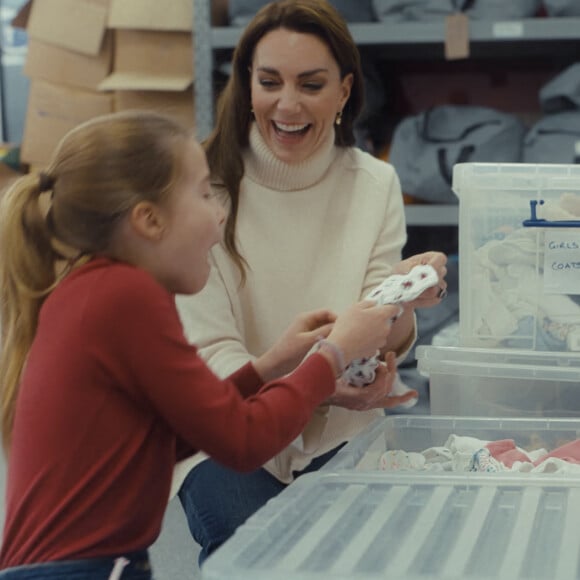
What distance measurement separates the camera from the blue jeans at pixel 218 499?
1.71 meters

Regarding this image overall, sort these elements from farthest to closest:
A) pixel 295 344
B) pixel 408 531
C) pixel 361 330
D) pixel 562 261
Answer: pixel 562 261, pixel 295 344, pixel 361 330, pixel 408 531

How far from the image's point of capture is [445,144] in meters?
3.11

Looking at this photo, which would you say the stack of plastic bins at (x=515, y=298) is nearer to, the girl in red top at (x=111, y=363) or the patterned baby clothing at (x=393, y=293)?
the patterned baby clothing at (x=393, y=293)

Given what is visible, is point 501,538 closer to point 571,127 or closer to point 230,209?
point 230,209

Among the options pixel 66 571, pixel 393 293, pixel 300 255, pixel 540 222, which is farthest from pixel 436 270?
pixel 66 571

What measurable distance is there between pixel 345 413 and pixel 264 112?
1.84 feet

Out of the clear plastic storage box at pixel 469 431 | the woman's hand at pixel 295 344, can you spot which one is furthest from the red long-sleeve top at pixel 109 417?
the clear plastic storage box at pixel 469 431

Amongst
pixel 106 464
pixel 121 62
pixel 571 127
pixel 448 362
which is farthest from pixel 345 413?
pixel 121 62

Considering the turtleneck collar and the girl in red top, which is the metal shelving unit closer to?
the turtleneck collar

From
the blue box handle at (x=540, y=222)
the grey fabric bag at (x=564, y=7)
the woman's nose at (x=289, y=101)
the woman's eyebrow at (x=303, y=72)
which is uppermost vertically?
the grey fabric bag at (x=564, y=7)

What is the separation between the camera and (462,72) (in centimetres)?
366

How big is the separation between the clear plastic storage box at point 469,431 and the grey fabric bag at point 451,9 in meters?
1.73

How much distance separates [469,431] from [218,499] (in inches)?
16.5

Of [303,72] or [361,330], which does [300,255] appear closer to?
[303,72]
